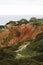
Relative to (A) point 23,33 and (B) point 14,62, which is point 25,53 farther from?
(A) point 23,33

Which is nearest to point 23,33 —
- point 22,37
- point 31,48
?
point 22,37

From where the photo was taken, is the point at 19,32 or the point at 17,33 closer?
the point at 17,33

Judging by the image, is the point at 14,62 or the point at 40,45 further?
the point at 40,45

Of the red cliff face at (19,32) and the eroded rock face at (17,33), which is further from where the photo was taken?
the red cliff face at (19,32)

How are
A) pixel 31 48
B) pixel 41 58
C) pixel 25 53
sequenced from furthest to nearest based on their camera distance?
pixel 31 48, pixel 25 53, pixel 41 58

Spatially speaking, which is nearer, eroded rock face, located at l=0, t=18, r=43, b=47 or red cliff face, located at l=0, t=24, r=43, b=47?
eroded rock face, located at l=0, t=18, r=43, b=47

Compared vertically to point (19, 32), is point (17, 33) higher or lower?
lower

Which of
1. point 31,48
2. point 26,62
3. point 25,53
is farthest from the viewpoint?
point 31,48
